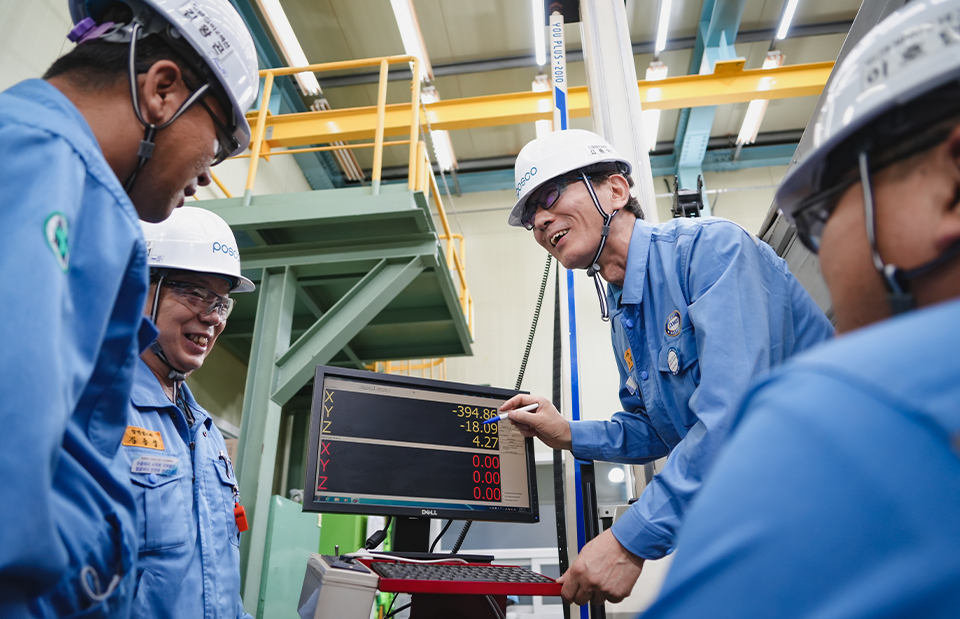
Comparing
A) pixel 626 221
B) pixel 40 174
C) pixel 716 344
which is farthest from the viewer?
pixel 626 221

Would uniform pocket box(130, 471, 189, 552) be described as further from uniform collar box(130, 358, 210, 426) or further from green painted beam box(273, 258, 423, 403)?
green painted beam box(273, 258, 423, 403)

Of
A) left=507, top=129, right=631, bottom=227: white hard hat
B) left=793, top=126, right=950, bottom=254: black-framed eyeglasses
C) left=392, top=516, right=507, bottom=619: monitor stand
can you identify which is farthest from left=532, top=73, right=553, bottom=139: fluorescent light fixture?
left=793, top=126, right=950, bottom=254: black-framed eyeglasses

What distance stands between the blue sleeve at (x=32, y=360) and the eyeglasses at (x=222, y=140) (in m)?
0.42

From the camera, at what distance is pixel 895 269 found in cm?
49

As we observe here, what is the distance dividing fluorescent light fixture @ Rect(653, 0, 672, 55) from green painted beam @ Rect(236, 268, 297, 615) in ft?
17.2

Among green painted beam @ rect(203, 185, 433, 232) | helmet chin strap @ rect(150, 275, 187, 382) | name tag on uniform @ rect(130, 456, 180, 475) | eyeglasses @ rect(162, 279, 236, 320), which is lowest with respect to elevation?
name tag on uniform @ rect(130, 456, 180, 475)

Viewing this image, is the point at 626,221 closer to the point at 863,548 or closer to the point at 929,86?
the point at 929,86

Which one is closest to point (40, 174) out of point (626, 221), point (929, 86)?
point (929, 86)

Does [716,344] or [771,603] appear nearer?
[771,603]

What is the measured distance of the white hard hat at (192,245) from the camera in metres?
2.03

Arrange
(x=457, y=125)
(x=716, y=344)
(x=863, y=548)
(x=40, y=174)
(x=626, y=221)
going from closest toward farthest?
1. (x=863, y=548)
2. (x=40, y=174)
3. (x=716, y=344)
4. (x=626, y=221)
5. (x=457, y=125)

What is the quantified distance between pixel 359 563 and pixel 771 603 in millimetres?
1246

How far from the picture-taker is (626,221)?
6.04ft

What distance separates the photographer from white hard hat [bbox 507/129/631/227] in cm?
186
